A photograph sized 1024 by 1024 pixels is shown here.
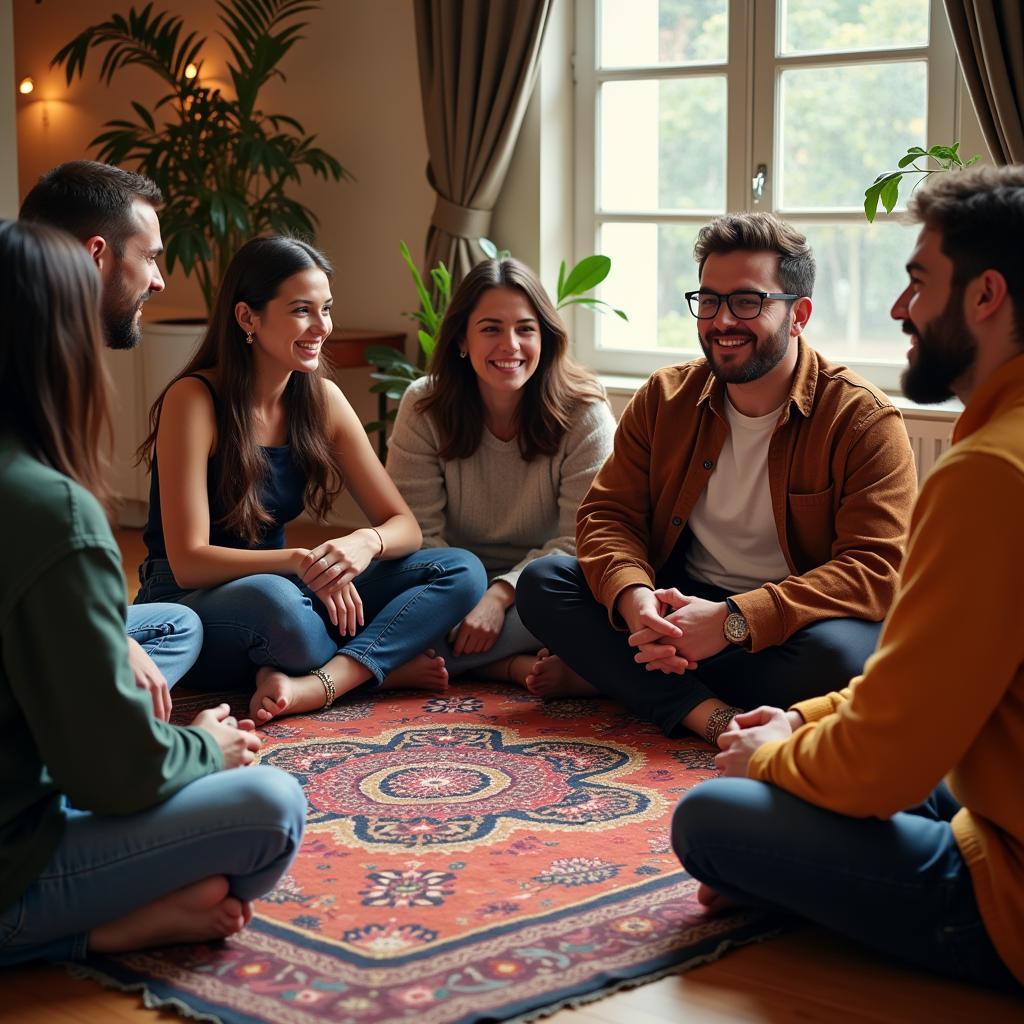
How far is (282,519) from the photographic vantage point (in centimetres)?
336

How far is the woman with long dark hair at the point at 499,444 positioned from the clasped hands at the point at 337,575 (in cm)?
31

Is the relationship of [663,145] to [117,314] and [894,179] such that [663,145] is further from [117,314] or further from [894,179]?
[117,314]

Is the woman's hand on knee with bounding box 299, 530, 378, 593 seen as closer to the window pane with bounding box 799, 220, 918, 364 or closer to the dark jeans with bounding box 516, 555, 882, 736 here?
the dark jeans with bounding box 516, 555, 882, 736

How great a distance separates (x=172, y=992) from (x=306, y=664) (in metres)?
1.32

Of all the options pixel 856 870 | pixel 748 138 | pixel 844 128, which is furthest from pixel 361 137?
pixel 856 870

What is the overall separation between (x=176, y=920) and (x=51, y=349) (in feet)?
2.55

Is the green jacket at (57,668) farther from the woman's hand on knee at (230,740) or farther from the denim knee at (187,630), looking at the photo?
the denim knee at (187,630)

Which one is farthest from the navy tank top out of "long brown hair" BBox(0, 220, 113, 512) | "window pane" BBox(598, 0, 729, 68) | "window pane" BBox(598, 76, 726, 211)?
"window pane" BBox(598, 0, 729, 68)

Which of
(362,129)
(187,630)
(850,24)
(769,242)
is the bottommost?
(187,630)

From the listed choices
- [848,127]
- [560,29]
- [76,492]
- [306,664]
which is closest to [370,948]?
[76,492]

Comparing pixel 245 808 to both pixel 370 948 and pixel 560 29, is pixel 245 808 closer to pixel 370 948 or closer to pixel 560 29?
pixel 370 948

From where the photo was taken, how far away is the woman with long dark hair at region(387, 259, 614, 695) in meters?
3.42

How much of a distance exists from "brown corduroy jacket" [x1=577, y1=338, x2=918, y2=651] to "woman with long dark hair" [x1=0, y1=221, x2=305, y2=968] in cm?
122

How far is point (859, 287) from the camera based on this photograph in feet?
14.6
